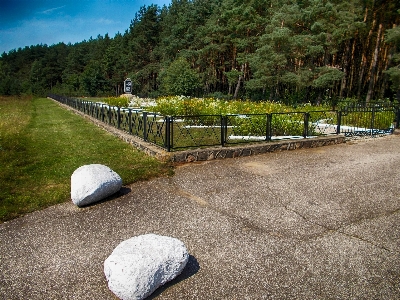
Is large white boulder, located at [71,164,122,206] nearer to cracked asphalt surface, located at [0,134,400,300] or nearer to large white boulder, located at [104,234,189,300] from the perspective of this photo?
cracked asphalt surface, located at [0,134,400,300]

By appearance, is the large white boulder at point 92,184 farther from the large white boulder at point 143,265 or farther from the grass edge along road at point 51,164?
the large white boulder at point 143,265

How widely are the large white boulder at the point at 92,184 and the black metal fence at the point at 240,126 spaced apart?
2495mm

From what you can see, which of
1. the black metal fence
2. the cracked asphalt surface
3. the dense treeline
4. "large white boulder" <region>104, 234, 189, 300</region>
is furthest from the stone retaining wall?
the dense treeline

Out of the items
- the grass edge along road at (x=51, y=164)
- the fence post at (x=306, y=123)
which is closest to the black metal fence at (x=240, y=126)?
the fence post at (x=306, y=123)

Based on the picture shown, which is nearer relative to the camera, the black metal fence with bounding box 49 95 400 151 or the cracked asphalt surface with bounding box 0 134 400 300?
the cracked asphalt surface with bounding box 0 134 400 300

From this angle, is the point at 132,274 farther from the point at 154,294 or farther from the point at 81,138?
the point at 81,138

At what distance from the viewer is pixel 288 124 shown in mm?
10250

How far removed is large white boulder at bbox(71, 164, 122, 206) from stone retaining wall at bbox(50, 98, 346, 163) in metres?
2.16

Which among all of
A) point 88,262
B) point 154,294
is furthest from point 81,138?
point 154,294

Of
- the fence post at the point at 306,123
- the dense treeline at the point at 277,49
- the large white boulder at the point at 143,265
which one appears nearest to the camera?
the large white boulder at the point at 143,265

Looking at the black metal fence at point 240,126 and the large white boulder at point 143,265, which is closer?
the large white boulder at point 143,265

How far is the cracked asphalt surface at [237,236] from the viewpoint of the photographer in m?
3.06

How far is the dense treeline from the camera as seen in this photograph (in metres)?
23.8

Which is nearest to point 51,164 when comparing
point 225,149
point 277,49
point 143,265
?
point 225,149
